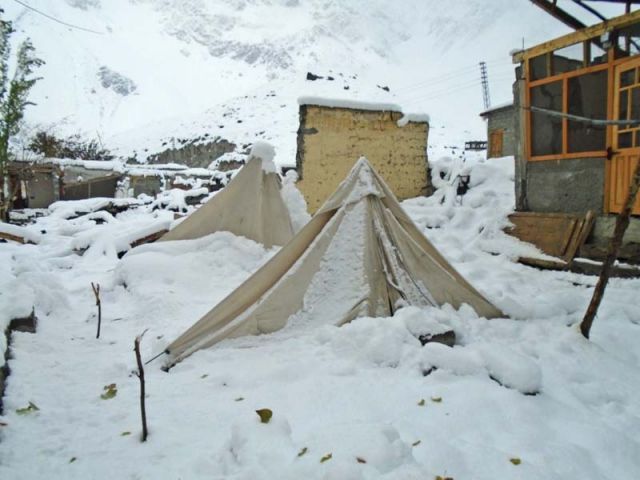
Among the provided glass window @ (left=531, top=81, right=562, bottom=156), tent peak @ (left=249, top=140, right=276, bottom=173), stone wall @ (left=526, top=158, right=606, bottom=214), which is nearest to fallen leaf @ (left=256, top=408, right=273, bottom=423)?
tent peak @ (left=249, top=140, right=276, bottom=173)

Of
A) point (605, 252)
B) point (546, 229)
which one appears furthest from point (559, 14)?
point (605, 252)

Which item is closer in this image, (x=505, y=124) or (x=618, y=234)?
(x=618, y=234)

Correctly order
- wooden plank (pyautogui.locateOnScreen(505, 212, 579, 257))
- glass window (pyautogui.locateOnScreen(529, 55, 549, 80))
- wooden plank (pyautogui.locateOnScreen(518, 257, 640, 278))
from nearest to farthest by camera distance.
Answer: wooden plank (pyautogui.locateOnScreen(518, 257, 640, 278)) → wooden plank (pyautogui.locateOnScreen(505, 212, 579, 257)) → glass window (pyautogui.locateOnScreen(529, 55, 549, 80))

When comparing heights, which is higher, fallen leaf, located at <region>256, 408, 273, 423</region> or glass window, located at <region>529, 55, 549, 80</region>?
glass window, located at <region>529, 55, 549, 80</region>

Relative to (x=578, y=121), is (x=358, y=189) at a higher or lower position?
lower

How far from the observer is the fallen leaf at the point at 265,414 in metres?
1.97

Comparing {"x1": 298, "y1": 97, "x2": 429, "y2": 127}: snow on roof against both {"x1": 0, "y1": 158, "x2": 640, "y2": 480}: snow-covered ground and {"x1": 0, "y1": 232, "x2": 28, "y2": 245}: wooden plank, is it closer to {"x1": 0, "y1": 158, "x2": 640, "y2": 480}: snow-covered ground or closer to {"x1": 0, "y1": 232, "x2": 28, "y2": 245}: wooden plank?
{"x1": 0, "y1": 158, "x2": 640, "y2": 480}: snow-covered ground

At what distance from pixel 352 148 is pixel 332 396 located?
7701 mm

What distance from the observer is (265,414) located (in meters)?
1.99

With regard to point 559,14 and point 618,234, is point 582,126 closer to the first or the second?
point 559,14

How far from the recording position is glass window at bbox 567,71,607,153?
18.7 feet

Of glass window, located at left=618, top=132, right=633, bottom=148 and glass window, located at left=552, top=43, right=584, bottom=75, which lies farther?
glass window, located at left=552, top=43, right=584, bottom=75

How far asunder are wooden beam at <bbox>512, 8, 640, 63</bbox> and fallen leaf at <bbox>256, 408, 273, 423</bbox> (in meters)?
6.63

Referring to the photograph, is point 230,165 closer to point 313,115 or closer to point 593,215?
point 313,115
